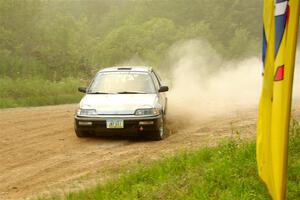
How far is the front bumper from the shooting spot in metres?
10.5

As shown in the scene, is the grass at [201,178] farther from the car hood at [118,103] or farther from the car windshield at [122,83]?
the car windshield at [122,83]

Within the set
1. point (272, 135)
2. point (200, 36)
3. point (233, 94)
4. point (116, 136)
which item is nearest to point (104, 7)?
point (200, 36)

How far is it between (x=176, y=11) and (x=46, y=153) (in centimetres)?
5727

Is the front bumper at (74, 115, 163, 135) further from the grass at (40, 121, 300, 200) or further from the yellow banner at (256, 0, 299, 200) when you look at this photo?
the yellow banner at (256, 0, 299, 200)

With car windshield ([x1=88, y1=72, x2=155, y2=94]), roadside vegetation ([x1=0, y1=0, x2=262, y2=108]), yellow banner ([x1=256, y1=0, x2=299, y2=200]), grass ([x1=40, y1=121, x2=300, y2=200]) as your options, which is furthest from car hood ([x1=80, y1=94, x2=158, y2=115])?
roadside vegetation ([x1=0, y1=0, x2=262, y2=108])

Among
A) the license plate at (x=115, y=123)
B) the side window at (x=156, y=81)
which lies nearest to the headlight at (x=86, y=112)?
the license plate at (x=115, y=123)

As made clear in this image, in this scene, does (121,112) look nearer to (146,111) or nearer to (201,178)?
(146,111)

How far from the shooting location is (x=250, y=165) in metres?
6.71

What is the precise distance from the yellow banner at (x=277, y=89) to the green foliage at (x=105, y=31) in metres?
22.5

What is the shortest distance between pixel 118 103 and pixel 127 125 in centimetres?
55

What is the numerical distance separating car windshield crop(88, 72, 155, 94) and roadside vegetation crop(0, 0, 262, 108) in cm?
832

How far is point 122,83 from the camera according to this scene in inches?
466

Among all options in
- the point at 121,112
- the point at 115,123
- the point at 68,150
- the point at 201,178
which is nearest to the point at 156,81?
the point at 121,112

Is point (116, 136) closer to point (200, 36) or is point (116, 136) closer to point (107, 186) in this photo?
point (107, 186)
